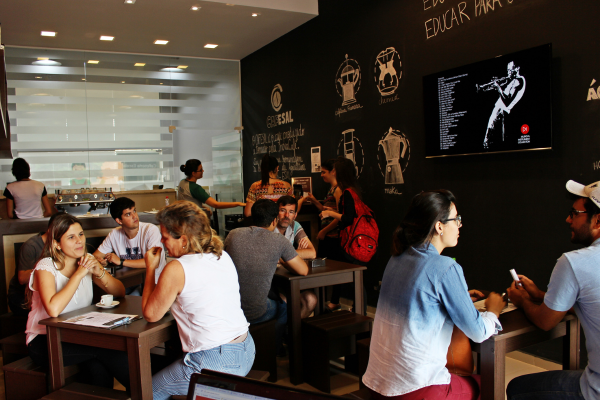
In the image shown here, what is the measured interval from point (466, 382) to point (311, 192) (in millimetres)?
4541

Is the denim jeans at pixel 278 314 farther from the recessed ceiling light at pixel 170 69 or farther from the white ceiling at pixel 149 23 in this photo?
the recessed ceiling light at pixel 170 69

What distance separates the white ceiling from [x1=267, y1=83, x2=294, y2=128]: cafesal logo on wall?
0.75 metres

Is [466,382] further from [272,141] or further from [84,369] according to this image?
[272,141]

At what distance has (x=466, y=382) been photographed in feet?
6.55

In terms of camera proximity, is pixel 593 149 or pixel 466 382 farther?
pixel 593 149

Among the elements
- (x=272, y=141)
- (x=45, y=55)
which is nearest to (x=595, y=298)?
(x=272, y=141)

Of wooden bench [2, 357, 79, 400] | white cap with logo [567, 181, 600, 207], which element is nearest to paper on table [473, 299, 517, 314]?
white cap with logo [567, 181, 600, 207]

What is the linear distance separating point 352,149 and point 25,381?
3.87 meters

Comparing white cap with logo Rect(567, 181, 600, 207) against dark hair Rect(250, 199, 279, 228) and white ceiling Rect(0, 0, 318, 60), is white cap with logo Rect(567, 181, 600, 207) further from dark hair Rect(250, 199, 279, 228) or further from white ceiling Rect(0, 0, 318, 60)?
white ceiling Rect(0, 0, 318, 60)

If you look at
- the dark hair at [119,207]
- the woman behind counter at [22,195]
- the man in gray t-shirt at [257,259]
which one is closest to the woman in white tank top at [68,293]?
the man in gray t-shirt at [257,259]

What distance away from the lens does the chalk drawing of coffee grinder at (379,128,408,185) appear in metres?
4.75

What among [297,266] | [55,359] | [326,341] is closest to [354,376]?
[326,341]

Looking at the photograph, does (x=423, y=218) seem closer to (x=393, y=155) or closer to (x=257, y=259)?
(x=257, y=259)

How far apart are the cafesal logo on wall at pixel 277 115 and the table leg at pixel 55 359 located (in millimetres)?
4882
